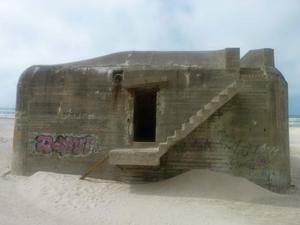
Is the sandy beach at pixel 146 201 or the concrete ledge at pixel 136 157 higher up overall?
the concrete ledge at pixel 136 157

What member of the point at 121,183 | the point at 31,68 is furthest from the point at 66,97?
the point at 121,183

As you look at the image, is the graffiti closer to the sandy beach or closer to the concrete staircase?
the sandy beach

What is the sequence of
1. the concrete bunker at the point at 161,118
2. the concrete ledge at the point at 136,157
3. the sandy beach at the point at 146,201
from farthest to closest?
the concrete bunker at the point at 161,118
the concrete ledge at the point at 136,157
the sandy beach at the point at 146,201

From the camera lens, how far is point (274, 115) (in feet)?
39.8

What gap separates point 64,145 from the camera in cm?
1316

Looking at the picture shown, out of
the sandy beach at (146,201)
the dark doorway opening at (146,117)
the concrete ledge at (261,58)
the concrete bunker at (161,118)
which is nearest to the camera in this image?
the sandy beach at (146,201)

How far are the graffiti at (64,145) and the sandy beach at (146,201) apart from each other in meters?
0.88

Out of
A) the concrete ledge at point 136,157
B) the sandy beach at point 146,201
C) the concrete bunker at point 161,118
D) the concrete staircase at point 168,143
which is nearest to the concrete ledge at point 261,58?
the concrete bunker at point 161,118

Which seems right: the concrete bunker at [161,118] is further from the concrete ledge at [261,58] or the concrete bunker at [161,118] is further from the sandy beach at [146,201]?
the sandy beach at [146,201]

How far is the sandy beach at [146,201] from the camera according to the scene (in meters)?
9.40

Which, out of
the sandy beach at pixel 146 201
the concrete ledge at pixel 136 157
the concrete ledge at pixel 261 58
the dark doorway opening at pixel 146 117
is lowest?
the sandy beach at pixel 146 201

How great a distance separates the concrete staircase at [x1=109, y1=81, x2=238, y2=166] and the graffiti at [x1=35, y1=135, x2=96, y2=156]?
1.98 m

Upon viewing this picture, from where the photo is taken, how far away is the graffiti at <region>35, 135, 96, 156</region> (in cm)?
1302

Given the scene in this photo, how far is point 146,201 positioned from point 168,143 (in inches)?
71.4
